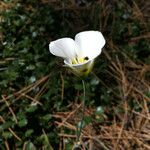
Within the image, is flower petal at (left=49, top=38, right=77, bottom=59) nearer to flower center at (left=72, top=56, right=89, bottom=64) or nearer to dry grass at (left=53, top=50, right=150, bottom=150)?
flower center at (left=72, top=56, right=89, bottom=64)

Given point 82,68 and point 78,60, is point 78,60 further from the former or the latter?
point 82,68

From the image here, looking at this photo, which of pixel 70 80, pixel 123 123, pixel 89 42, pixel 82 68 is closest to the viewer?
pixel 82 68

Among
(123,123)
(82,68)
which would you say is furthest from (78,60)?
(123,123)

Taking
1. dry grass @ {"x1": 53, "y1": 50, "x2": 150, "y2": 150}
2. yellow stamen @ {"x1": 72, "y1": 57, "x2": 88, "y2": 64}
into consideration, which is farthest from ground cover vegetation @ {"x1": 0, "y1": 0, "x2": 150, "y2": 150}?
yellow stamen @ {"x1": 72, "y1": 57, "x2": 88, "y2": 64}

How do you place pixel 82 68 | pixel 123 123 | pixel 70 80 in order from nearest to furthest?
pixel 82 68 → pixel 123 123 → pixel 70 80

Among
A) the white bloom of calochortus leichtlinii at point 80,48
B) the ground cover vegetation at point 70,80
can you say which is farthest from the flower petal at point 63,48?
the ground cover vegetation at point 70,80

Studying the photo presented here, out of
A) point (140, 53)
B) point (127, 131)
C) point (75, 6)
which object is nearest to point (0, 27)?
point (75, 6)

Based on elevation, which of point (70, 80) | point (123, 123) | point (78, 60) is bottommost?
point (123, 123)
